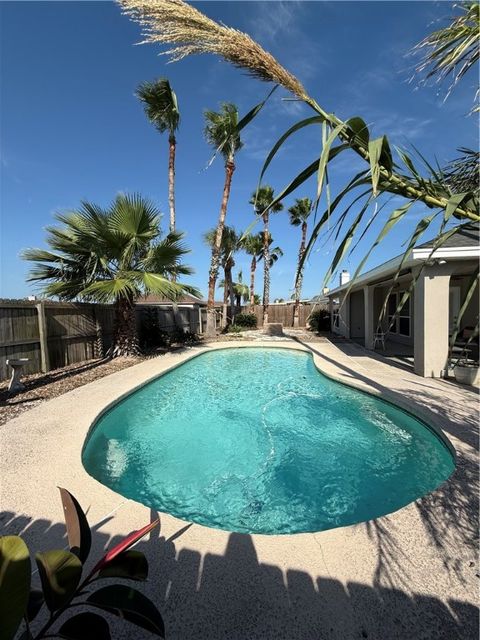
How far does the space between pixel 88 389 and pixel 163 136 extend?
14.9 meters

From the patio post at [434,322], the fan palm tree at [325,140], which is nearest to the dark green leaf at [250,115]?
the fan palm tree at [325,140]

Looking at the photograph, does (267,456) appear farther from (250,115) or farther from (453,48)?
(453,48)

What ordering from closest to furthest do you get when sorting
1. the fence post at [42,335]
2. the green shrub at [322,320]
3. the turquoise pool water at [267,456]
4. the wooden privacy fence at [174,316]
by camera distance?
the turquoise pool water at [267,456] < the fence post at [42,335] < the wooden privacy fence at [174,316] < the green shrub at [322,320]

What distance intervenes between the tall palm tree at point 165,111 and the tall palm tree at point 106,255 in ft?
17.3

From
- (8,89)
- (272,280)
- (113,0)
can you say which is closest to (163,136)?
(8,89)

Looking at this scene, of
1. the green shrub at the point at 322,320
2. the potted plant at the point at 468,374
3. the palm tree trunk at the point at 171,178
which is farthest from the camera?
the green shrub at the point at 322,320

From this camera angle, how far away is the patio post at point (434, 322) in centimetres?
777

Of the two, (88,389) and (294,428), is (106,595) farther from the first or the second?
(88,389)

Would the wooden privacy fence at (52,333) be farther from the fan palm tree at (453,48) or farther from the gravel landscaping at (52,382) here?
the fan palm tree at (453,48)

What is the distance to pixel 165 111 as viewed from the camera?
1532 centimetres

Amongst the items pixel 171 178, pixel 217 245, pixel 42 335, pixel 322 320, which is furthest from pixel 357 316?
pixel 42 335

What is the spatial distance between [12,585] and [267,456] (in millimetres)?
4641

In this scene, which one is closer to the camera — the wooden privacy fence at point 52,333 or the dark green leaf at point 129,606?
the dark green leaf at point 129,606

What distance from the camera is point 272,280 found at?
27859 mm
